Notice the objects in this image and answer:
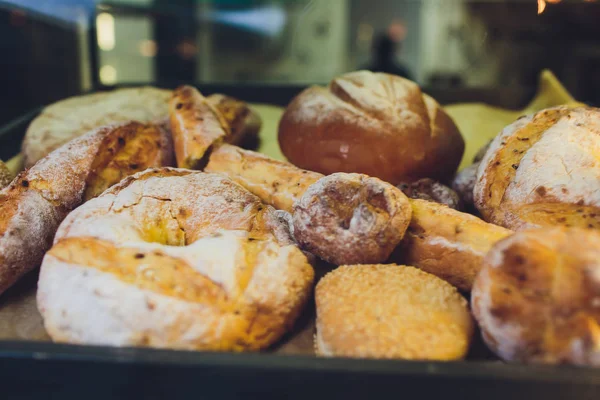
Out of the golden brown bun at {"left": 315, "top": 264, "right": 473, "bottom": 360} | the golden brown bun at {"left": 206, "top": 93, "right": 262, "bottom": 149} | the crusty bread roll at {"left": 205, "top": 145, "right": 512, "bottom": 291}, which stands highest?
the golden brown bun at {"left": 206, "top": 93, "right": 262, "bottom": 149}

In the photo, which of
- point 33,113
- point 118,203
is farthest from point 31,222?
point 33,113

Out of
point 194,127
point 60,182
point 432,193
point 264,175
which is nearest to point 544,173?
point 432,193

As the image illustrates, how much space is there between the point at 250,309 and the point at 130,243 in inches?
11.4

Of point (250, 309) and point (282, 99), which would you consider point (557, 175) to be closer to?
point (250, 309)

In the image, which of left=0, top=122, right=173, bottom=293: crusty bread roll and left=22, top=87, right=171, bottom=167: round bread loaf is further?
left=22, top=87, right=171, bottom=167: round bread loaf

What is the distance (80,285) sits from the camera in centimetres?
94

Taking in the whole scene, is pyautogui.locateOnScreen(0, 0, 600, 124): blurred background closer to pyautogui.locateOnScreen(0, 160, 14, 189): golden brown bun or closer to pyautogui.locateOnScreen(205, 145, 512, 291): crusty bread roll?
pyautogui.locateOnScreen(0, 160, 14, 189): golden brown bun

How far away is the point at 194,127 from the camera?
1587mm

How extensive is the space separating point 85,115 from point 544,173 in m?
1.55

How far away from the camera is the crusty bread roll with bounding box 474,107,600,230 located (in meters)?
1.14

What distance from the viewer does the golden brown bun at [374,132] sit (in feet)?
5.14

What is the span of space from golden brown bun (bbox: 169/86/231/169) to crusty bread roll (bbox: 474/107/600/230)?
0.81m

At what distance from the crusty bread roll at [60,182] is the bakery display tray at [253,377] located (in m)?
0.43

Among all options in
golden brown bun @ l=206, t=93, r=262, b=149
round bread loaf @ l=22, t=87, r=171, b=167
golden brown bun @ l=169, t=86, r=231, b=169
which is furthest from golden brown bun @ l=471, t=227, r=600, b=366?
→ round bread loaf @ l=22, t=87, r=171, b=167
